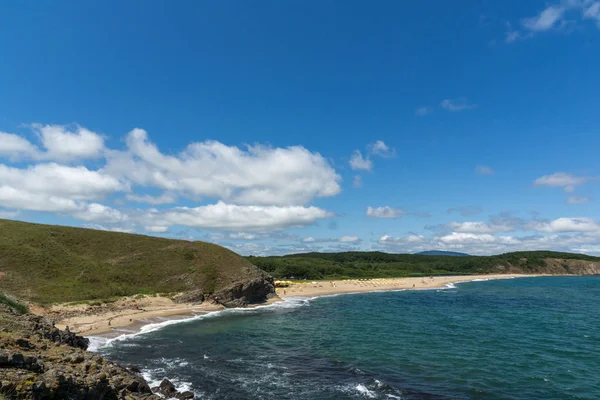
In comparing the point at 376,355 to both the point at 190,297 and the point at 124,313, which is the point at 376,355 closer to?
the point at 124,313

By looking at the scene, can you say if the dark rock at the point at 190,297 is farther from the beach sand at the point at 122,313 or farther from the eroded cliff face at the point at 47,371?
the eroded cliff face at the point at 47,371

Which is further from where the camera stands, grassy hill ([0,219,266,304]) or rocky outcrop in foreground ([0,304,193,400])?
grassy hill ([0,219,266,304])

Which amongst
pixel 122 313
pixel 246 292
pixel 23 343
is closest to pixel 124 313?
pixel 122 313

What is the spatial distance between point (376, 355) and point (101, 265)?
68.0 metres

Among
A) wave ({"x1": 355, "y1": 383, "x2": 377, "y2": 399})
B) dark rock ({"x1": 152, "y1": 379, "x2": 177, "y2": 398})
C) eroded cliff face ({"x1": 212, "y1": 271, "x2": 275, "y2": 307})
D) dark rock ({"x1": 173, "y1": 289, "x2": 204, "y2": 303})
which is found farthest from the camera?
eroded cliff face ({"x1": 212, "y1": 271, "x2": 275, "y2": 307})

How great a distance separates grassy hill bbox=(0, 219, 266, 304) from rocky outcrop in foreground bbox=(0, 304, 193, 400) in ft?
135

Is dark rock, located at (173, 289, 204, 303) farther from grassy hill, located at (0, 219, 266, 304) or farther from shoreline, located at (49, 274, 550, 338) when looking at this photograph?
grassy hill, located at (0, 219, 266, 304)

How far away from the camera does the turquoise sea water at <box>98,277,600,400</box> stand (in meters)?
29.7

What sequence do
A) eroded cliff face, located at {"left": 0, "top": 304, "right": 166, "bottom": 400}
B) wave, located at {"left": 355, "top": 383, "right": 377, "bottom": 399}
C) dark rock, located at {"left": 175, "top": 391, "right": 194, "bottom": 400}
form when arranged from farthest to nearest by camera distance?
wave, located at {"left": 355, "top": 383, "right": 377, "bottom": 399} → dark rock, located at {"left": 175, "top": 391, "right": 194, "bottom": 400} → eroded cliff face, located at {"left": 0, "top": 304, "right": 166, "bottom": 400}

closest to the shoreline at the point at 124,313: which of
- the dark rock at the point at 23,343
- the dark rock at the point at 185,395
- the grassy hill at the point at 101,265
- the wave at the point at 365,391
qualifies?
the grassy hill at the point at 101,265

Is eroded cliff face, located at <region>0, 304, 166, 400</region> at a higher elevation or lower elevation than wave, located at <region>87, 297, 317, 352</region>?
higher

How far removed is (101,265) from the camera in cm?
8062

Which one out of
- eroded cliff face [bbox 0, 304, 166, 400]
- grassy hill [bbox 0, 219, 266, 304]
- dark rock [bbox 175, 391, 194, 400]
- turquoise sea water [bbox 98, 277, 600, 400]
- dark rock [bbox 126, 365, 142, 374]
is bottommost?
turquoise sea water [bbox 98, 277, 600, 400]

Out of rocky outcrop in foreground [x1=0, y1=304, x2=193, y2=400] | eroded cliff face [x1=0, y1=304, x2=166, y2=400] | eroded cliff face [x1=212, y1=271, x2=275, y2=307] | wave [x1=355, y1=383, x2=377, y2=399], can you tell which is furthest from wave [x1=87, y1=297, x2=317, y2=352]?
wave [x1=355, y1=383, x2=377, y2=399]
